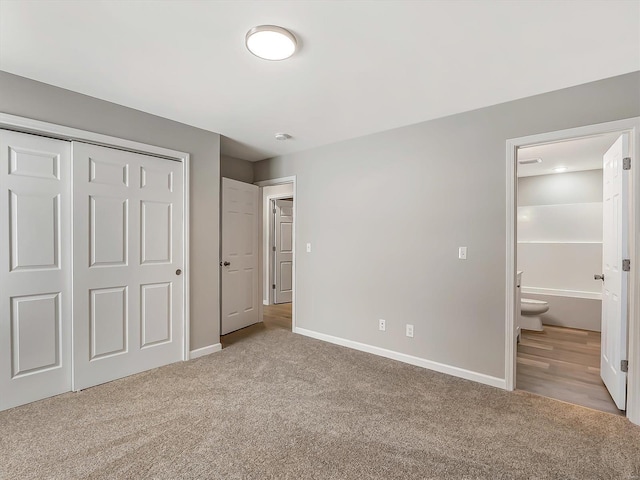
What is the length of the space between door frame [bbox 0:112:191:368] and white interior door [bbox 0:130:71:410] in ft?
0.27

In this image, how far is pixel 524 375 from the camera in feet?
9.71

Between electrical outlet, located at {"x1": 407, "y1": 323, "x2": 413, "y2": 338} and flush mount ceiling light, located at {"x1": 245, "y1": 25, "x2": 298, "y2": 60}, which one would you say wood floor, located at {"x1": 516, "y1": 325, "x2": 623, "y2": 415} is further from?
flush mount ceiling light, located at {"x1": 245, "y1": 25, "x2": 298, "y2": 60}

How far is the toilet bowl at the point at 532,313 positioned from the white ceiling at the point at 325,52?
3.09 m

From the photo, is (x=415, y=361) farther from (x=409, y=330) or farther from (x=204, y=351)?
(x=204, y=351)

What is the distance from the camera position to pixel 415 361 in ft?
10.4

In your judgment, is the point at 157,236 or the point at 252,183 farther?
the point at 252,183

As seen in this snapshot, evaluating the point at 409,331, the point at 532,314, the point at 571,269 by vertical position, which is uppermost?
the point at 571,269

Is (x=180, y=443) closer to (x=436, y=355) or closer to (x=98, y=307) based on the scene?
(x=98, y=307)

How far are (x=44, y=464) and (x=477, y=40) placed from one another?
340cm

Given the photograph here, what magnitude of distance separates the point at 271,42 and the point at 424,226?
83.5 inches

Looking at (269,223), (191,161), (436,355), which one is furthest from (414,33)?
(269,223)

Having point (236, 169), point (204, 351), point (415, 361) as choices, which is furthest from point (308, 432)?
point (236, 169)

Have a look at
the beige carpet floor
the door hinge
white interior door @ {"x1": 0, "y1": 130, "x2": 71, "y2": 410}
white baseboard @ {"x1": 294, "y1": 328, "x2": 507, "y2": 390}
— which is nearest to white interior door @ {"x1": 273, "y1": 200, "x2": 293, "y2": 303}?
white baseboard @ {"x1": 294, "y1": 328, "x2": 507, "y2": 390}

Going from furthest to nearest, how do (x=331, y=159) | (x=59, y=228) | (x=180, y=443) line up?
(x=331, y=159) < (x=59, y=228) < (x=180, y=443)
